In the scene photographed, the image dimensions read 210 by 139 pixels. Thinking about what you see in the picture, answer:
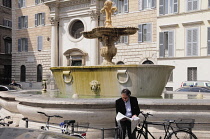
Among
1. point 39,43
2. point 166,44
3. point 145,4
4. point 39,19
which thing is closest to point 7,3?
point 39,19

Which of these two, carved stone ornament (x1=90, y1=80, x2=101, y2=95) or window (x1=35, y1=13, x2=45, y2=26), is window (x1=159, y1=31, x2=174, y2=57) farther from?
carved stone ornament (x1=90, y1=80, x2=101, y2=95)

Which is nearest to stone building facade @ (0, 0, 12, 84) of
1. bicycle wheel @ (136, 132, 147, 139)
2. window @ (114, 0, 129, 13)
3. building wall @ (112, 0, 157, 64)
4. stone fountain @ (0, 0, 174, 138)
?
building wall @ (112, 0, 157, 64)

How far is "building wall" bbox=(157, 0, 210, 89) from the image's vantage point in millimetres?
26328

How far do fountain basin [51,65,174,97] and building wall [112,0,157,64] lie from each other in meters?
18.8

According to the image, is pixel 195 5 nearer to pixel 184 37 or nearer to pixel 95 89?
pixel 184 37

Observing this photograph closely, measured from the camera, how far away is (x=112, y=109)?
7758 mm

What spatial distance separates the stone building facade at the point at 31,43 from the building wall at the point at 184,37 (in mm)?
15051

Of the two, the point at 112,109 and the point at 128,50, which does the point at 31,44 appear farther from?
the point at 112,109

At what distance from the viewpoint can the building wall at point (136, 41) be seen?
2931 centimetres

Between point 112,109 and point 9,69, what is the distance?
4172 centimetres

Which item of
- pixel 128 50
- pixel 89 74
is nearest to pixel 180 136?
pixel 89 74

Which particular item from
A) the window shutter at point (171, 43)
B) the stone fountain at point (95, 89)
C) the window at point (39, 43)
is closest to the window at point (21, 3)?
the window at point (39, 43)

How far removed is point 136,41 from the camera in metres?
30.3

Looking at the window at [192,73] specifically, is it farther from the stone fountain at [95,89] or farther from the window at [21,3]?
the window at [21,3]
